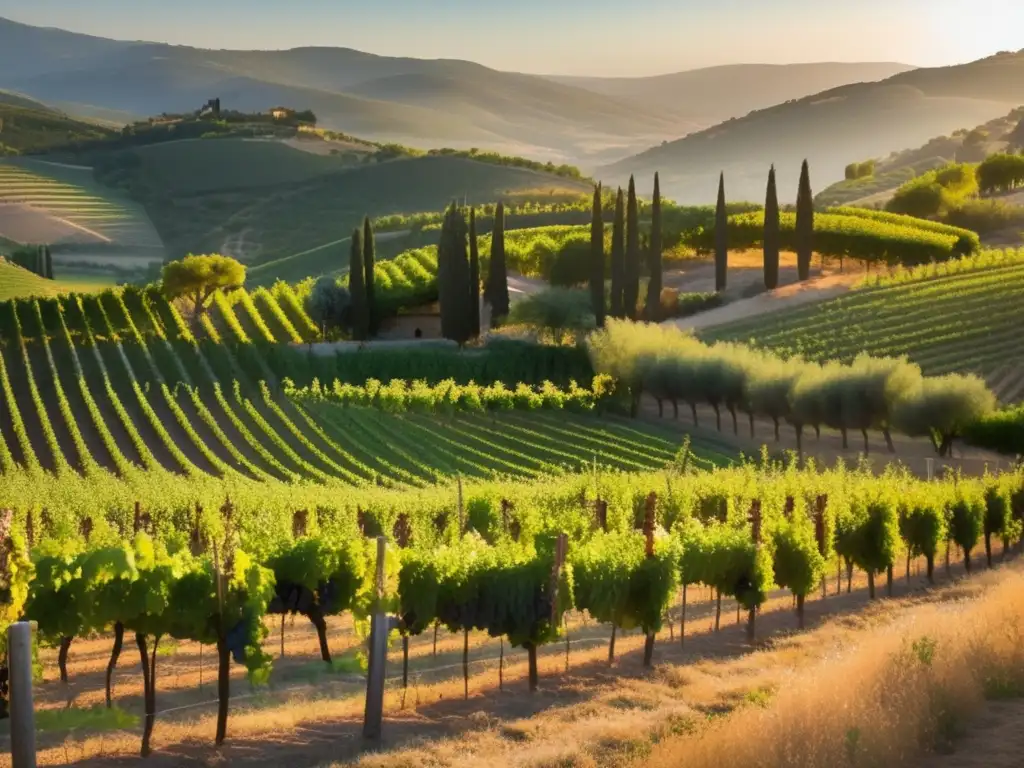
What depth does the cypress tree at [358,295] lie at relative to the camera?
6738cm

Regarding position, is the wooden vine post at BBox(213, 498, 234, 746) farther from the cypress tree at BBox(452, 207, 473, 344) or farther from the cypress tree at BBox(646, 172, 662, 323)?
the cypress tree at BBox(646, 172, 662, 323)

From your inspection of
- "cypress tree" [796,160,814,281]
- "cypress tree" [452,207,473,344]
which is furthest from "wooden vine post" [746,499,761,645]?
"cypress tree" [796,160,814,281]

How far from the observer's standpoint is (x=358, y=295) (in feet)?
223

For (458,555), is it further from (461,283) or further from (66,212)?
(66,212)

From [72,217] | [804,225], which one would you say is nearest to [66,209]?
[72,217]

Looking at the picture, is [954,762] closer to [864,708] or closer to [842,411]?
[864,708]

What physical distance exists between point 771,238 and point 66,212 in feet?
304

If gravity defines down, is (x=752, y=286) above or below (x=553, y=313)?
above

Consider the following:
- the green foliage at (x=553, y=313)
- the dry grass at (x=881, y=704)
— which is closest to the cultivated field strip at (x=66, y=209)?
the green foliage at (x=553, y=313)

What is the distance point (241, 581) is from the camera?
16.3 metres

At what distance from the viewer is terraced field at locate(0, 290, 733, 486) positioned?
45.1m

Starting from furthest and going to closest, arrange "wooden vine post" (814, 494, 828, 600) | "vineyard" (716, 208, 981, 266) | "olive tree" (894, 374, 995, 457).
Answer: "vineyard" (716, 208, 981, 266) → "olive tree" (894, 374, 995, 457) → "wooden vine post" (814, 494, 828, 600)

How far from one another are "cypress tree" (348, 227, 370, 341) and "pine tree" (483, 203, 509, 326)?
729cm

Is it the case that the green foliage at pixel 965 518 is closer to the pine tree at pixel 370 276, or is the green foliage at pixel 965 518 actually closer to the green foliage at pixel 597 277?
the green foliage at pixel 597 277
